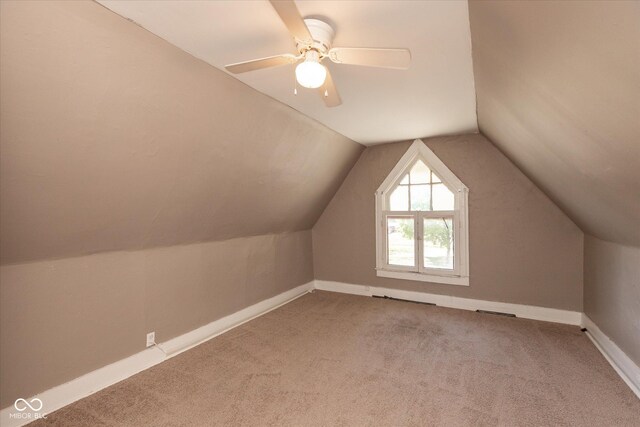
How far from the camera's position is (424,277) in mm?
4340

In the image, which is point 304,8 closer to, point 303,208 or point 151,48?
point 151,48

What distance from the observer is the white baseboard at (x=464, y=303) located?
3.58 m

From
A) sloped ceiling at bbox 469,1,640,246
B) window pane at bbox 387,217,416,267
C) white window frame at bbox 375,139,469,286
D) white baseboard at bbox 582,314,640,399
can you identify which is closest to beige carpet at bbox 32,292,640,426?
white baseboard at bbox 582,314,640,399

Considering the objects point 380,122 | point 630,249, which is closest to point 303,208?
point 380,122

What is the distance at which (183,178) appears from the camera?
2602mm

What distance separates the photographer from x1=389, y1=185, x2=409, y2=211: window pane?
14.9ft

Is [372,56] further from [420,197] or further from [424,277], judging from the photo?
[424,277]

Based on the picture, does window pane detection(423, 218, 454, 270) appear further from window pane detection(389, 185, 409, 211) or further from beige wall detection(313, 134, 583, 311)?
window pane detection(389, 185, 409, 211)

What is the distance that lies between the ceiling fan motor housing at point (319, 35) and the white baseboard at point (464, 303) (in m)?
3.67

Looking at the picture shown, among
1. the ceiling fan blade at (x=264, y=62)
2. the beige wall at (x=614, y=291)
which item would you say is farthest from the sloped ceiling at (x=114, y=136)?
the beige wall at (x=614, y=291)

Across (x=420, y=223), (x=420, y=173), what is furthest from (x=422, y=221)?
(x=420, y=173)

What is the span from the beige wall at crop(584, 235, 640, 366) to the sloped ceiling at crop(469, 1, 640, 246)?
0.21 metres

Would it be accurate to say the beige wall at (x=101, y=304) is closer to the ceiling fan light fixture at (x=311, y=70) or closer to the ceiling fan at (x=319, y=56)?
the ceiling fan at (x=319, y=56)

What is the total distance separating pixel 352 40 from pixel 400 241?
328 centimetres
